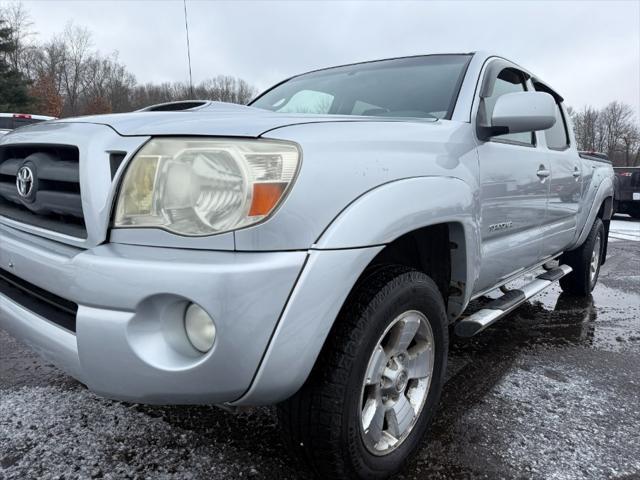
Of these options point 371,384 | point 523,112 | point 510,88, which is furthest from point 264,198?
point 510,88

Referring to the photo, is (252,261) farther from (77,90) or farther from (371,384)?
(77,90)

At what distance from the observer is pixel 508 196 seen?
2422 millimetres

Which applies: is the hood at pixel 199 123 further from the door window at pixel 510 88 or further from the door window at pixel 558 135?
the door window at pixel 558 135

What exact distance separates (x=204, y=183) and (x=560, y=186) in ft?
9.02

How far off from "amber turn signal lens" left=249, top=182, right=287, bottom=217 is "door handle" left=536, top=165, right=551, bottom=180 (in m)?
2.04

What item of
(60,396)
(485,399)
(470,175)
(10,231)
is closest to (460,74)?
(470,175)

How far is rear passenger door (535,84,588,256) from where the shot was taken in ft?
10.2

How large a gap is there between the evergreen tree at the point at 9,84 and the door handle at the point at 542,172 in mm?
35519

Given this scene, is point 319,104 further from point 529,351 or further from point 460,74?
point 529,351

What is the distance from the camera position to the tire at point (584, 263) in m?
4.31

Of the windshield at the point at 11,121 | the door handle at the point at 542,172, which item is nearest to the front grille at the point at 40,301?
the door handle at the point at 542,172

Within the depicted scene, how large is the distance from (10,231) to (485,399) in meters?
2.27

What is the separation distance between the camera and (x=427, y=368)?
187 cm

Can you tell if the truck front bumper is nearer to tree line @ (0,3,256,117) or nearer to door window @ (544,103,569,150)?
door window @ (544,103,569,150)
